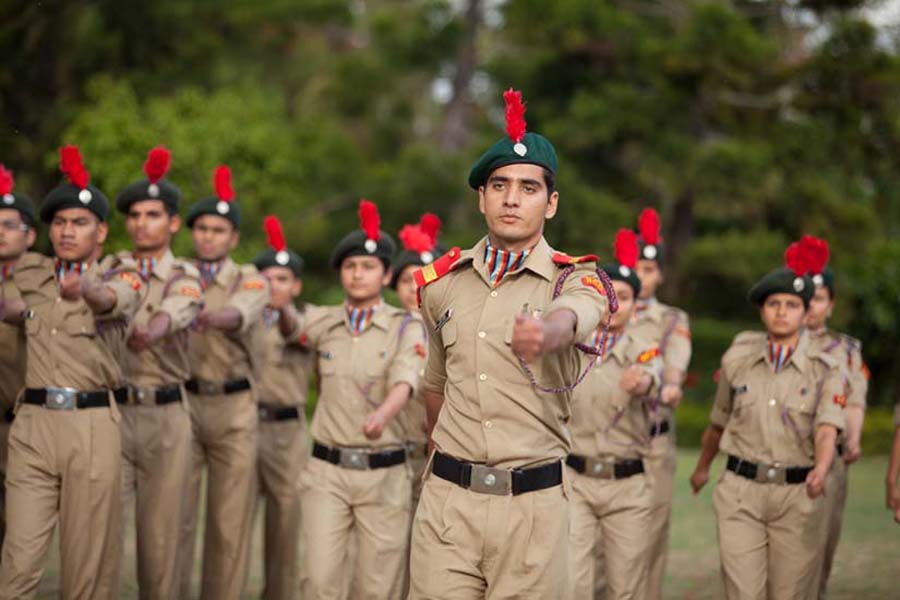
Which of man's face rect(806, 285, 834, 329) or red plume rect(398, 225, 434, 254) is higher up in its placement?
red plume rect(398, 225, 434, 254)

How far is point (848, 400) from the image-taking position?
8.95m

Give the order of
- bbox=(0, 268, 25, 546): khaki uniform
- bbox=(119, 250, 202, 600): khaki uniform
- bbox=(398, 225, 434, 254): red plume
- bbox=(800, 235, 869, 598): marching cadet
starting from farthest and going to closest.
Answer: bbox=(398, 225, 434, 254): red plume
bbox=(800, 235, 869, 598): marching cadet
bbox=(119, 250, 202, 600): khaki uniform
bbox=(0, 268, 25, 546): khaki uniform

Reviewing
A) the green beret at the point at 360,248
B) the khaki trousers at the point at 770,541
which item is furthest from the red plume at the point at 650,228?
the khaki trousers at the point at 770,541

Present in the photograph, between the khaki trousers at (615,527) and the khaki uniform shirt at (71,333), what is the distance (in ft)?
8.99

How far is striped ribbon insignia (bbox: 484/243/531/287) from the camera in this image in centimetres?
522

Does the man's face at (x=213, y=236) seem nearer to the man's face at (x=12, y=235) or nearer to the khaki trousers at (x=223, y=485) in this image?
the khaki trousers at (x=223, y=485)

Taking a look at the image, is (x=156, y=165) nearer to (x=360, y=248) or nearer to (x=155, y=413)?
(x=360, y=248)

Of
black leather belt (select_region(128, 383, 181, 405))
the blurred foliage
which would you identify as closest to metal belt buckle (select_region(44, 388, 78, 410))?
black leather belt (select_region(128, 383, 181, 405))

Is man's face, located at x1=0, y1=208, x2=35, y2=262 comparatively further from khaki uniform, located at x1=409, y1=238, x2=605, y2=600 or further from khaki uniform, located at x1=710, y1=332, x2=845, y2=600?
khaki uniform, located at x1=710, y1=332, x2=845, y2=600

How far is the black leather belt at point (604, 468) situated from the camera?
8.24 meters

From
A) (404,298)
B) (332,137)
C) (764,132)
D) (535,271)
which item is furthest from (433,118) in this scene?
(535,271)

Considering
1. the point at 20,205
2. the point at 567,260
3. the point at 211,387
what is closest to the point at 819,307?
the point at 211,387

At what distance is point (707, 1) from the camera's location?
22.4m

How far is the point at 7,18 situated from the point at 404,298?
15.4 m
